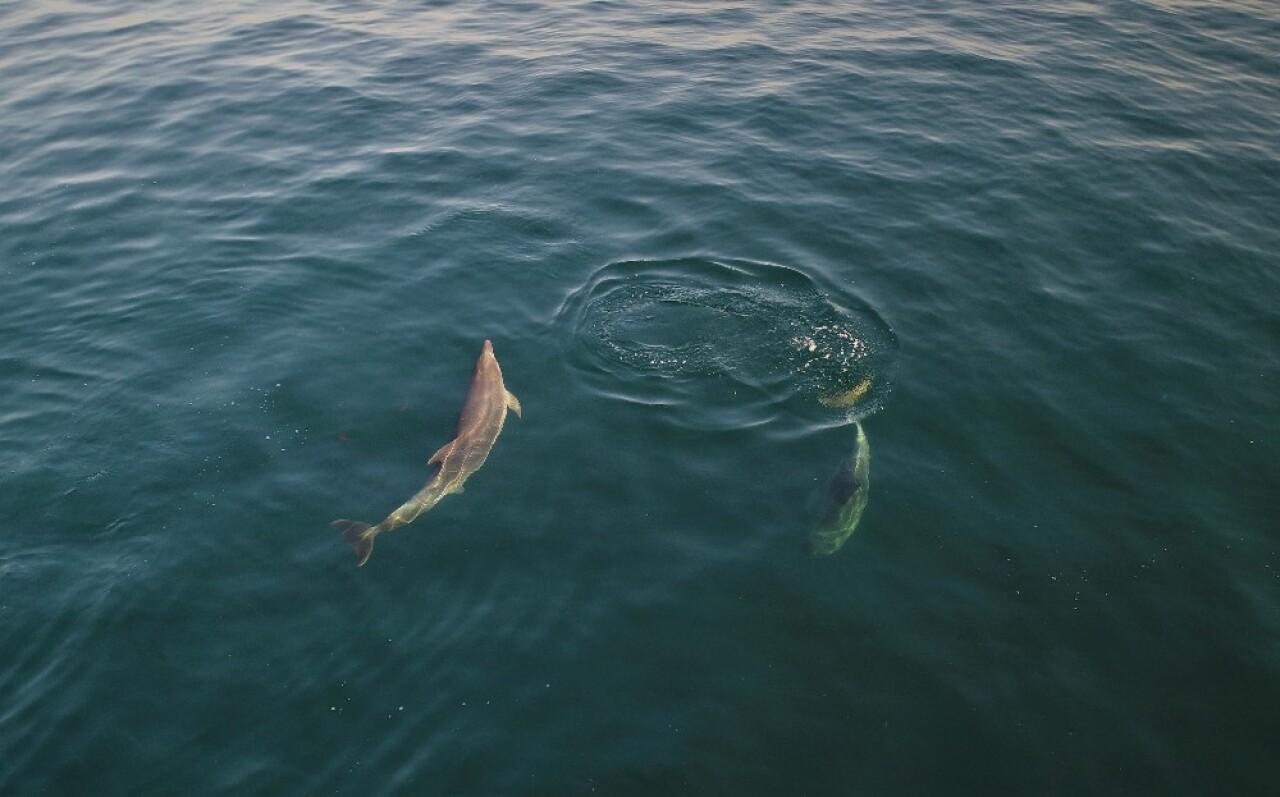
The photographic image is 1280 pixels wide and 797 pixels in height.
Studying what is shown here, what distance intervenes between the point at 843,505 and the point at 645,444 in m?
3.42

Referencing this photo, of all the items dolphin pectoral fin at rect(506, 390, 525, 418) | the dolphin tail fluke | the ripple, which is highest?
the ripple

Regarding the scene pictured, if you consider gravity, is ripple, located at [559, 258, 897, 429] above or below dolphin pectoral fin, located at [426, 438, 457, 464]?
above

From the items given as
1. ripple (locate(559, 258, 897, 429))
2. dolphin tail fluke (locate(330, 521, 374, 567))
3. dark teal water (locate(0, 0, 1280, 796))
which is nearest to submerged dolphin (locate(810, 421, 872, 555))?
dark teal water (locate(0, 0, 1280, 796))

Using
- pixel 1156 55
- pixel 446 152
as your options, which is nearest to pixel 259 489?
pixel 446 152

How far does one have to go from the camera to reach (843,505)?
12.9 meters

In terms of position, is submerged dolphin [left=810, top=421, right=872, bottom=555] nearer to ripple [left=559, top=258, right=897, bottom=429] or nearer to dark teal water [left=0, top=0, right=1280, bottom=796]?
dark teal water [left=0, top=0, right=1280, bottom=796]

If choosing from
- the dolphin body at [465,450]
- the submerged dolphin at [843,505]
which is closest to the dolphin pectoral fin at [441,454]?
the dolphin body at [465,450]

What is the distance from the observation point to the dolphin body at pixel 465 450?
498 inches

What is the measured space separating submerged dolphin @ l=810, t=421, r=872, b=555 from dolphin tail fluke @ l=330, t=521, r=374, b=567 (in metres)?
6.51

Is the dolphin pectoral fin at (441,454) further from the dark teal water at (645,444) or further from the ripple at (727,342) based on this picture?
the ripple at (727,342)

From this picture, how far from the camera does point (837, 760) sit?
997 centimetres

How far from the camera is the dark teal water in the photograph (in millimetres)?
10344

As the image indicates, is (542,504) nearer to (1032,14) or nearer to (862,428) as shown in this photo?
(862,428)

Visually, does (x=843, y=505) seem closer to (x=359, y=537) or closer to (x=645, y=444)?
(x=645, y=444)
